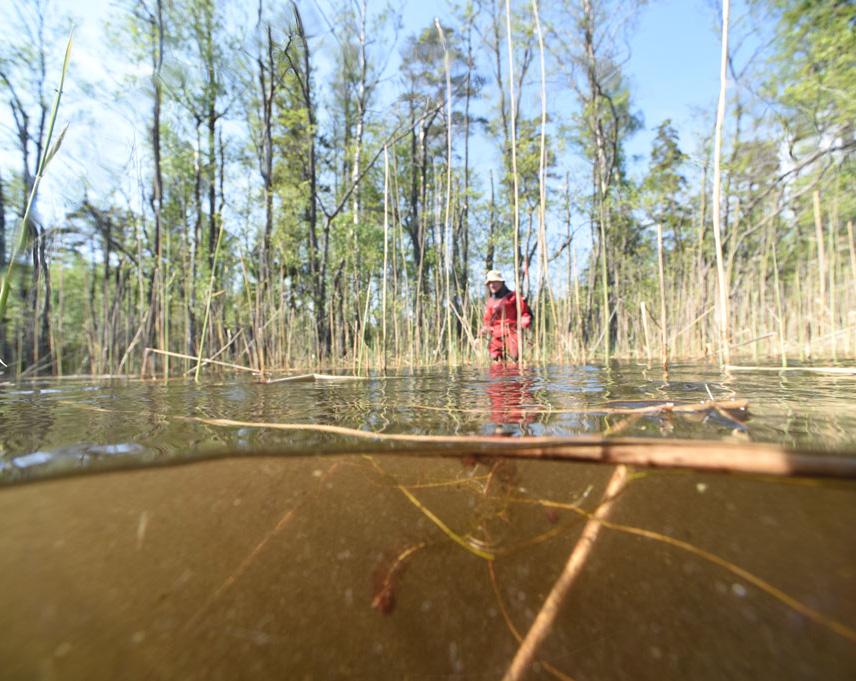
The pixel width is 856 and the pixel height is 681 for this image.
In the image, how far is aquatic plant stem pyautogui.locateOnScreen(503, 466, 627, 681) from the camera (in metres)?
0.52

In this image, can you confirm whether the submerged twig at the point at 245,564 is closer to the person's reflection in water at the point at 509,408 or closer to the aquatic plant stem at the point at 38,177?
the person's reflection in water at the point at 509,408

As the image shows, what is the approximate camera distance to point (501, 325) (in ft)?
17.0

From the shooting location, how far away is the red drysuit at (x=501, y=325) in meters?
5.14

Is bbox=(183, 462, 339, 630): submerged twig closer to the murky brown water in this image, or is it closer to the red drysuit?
the murky brown water

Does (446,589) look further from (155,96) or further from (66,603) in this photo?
(155,96)

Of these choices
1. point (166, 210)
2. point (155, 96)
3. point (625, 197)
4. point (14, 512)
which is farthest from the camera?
point (625, 197)

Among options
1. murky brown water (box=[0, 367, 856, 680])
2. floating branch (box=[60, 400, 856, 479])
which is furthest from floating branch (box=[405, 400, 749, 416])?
floating branch (box=[60, 400, 856, 479])

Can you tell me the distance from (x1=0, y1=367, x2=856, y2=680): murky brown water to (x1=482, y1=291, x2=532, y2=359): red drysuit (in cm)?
416

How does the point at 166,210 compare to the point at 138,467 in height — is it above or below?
above

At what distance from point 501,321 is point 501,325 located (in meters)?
0.08

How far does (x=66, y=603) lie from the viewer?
0.58m

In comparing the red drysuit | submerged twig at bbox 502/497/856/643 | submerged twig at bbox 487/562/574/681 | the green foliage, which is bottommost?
submerged twig at bbox 487/562/574/681

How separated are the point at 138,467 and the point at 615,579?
954 mm

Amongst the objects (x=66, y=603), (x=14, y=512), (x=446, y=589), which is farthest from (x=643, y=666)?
(x=14, y=512)
